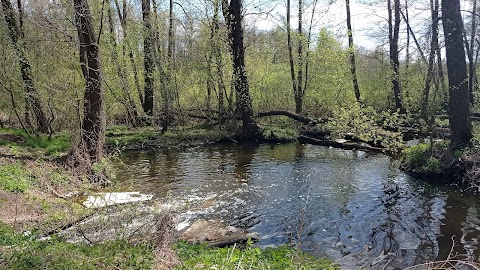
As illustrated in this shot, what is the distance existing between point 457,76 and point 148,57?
15.3 m

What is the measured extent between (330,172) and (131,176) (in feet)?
23.0

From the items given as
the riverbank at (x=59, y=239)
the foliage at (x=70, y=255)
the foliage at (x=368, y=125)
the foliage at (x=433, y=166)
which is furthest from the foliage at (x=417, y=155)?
the foliage at (x=70, y=255)

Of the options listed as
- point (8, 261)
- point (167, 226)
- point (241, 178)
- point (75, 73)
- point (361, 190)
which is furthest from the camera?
point (75, 73)

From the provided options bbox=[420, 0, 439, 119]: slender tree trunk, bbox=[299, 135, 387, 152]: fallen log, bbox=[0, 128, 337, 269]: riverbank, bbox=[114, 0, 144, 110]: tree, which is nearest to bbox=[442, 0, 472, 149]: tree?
bbox=[420, 0, 439, 119]: slender tree trunk

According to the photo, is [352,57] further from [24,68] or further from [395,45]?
[24,68]

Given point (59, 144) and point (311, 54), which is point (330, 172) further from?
point (311, 54)

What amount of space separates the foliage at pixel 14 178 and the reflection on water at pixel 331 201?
98.4 inches

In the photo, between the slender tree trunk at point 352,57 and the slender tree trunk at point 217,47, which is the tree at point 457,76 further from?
the slender tree trunk at point 352,57

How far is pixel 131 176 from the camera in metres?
13.5

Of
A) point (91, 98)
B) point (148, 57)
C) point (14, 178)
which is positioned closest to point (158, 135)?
point (148, 57)

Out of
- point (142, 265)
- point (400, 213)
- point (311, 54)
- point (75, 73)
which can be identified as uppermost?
point (311, 54)

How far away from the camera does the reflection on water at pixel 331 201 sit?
7387mm

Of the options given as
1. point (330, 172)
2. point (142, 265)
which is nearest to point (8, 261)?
point (142, 265)

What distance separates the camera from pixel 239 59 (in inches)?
836
